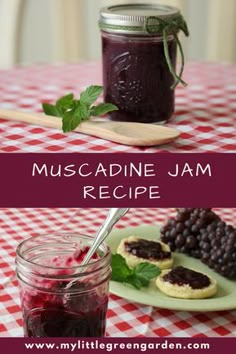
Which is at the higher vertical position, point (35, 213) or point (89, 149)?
point (89, 149)

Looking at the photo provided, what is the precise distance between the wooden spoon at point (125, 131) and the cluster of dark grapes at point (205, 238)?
139 millimetres

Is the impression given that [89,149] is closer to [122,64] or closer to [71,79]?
[122,64]

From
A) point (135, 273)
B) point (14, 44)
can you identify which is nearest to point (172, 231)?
point (135, 273)

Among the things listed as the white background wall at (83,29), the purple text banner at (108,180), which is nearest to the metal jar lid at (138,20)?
the purple text banner at (108,180)

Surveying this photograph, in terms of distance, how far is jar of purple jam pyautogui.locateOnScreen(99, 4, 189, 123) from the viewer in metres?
0.66

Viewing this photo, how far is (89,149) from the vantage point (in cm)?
60

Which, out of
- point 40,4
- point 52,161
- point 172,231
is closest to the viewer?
point 52,161

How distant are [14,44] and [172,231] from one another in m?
0.84

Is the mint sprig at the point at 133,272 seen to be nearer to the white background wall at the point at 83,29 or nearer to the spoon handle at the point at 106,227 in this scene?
the spoon handle at the point at 106,227

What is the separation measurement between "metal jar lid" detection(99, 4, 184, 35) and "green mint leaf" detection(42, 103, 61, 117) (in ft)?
0.29

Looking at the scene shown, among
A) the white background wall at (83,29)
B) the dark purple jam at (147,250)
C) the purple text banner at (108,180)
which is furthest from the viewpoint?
the white background wall at (83,29)

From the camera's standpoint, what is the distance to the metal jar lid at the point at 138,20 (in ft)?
2.14

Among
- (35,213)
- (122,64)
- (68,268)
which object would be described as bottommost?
(35,213)

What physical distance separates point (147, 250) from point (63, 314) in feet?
0.73
